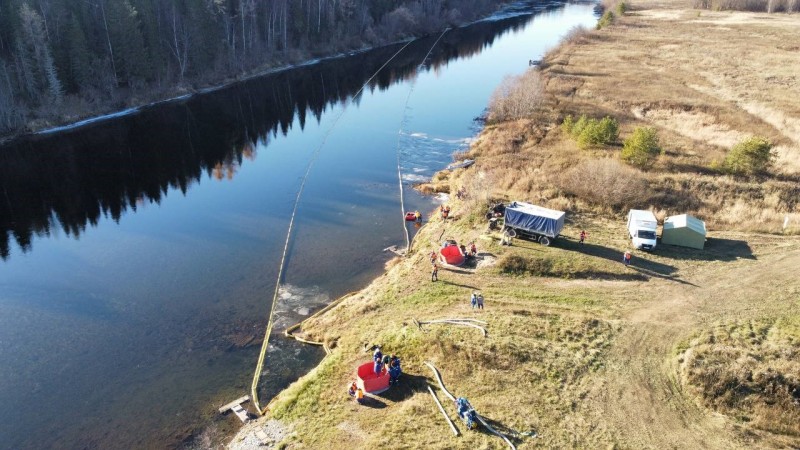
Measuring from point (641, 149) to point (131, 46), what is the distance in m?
75.9

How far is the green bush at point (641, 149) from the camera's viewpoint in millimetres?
52469

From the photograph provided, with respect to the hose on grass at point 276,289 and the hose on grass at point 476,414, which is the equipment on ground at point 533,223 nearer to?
the hose on grass at point 476,414

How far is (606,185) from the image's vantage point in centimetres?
4634

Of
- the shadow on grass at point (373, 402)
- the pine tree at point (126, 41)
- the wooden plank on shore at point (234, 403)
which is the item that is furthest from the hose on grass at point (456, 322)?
the pine tree at point (126, 41)

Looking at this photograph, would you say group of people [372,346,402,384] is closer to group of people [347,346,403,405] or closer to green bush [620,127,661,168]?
group of people [347,346,403,405]

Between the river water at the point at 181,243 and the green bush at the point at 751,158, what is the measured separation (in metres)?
29.8

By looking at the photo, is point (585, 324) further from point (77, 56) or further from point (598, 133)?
point (77, 56)

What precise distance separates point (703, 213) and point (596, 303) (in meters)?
18.7

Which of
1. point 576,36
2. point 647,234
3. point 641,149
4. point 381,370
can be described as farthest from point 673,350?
point 576,36

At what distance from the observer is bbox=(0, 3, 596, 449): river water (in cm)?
3006

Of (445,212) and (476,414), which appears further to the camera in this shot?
(445,212)

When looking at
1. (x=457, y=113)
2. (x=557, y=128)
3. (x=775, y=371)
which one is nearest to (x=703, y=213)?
(x=775, y=371)

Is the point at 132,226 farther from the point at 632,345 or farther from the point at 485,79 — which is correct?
the point at 485,79

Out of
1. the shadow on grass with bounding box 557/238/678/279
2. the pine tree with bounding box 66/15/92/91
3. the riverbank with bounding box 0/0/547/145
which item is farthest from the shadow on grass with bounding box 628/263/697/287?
the pine tree with bounding box 66/15/92/91
